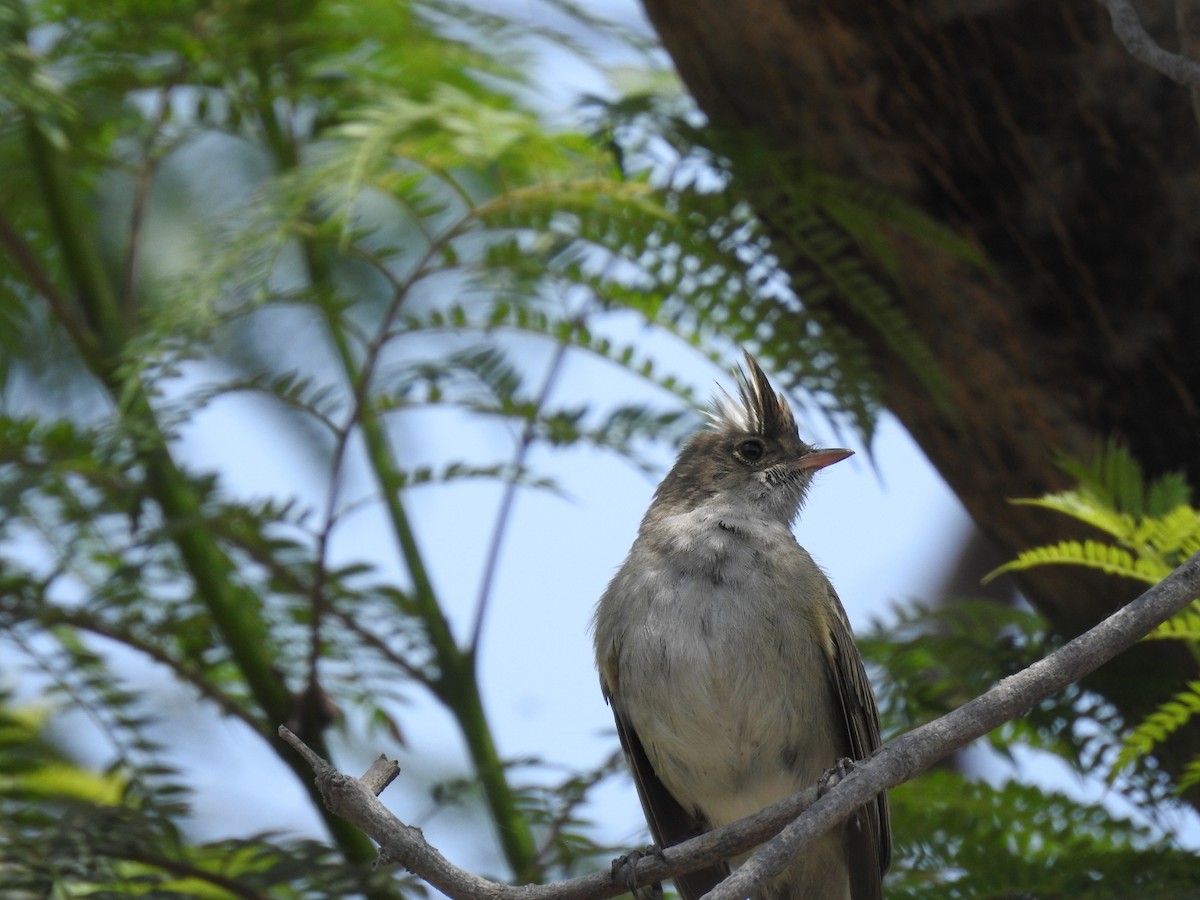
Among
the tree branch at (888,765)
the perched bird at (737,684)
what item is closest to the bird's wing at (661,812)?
the perched bird at (737,684)

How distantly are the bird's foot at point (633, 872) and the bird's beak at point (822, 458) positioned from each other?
148cm

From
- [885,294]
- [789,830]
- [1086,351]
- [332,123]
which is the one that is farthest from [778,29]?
[789,830]

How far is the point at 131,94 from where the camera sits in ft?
15.4

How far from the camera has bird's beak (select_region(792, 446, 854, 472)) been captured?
4.30m

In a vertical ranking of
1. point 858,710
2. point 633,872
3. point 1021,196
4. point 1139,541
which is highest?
point 1021,196

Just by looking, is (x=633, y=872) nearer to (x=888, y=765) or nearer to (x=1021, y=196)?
(x=888, y=765)

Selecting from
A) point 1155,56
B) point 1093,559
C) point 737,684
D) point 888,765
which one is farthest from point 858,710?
point 1155,56

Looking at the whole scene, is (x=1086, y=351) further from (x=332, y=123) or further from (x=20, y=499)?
(x=20, y=499)

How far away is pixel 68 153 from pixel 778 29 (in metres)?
2.28

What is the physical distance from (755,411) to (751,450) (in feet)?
0.46

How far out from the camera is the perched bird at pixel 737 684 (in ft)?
12.0

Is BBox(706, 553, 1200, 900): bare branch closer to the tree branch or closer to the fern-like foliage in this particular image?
the tree branch

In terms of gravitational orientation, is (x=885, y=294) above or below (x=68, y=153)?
below

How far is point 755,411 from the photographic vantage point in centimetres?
454
